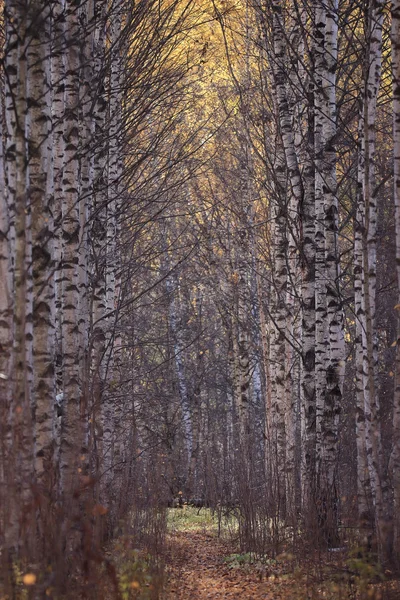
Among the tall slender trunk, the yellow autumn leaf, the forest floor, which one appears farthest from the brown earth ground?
the yellow autumn leaf

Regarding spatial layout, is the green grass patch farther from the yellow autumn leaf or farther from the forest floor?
the yellow autumn leaf

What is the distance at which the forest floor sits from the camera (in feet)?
17.5

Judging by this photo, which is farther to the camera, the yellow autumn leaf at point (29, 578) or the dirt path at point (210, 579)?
the dirt path at point (210, 579)

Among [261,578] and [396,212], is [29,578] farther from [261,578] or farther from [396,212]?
[396,212]

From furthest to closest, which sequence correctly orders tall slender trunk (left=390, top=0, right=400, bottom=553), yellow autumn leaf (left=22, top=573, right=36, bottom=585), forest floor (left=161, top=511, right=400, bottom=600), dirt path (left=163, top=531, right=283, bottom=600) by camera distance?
dirt path (left=163, top=531, right=283, bottom=600) < tall slender trunk (left=390, top=0, right=400, bottom=553) < forest floor (left=161, top=511, right=400, bottom=600) < yellow autumn leaf (left=22, top=573, right=36, bottom=585)

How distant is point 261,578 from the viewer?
7070 millimetres

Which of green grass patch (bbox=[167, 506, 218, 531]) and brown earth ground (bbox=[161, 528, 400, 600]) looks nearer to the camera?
brown earth ground (bbox=[161, 528, 400, 600])

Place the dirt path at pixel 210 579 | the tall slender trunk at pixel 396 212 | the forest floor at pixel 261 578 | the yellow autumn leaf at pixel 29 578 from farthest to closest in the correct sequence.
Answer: the dirt path at pixel 210 579 < the tall slender trunk at pixel 396 212 < the forest floor at pixel 261 578 < the yellow autumn leaf at pixel 29 578

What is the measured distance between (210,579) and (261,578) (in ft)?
2.13

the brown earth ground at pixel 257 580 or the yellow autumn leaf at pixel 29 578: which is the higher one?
the yellow autumn leaf at pixel 29 578

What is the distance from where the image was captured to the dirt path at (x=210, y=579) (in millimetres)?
6418

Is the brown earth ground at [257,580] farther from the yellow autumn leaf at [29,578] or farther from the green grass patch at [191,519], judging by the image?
the green grass patch at [191,519]

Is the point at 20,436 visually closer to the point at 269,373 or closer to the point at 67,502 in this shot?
the point at 67,502

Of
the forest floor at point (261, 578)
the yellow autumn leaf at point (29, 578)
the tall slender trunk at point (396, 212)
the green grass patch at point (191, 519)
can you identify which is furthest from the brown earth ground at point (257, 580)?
the green grass patch at point (191, 519)
